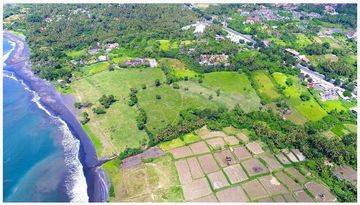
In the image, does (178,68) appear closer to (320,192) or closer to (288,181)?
(288,181)

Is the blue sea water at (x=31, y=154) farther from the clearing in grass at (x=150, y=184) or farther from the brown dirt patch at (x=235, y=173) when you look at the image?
the brown dirt patch at (x=235, y=173)

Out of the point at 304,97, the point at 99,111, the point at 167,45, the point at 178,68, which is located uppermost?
the point at 99,111

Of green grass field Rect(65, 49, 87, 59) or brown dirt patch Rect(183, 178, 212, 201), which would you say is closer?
brown dirt patch Rect(183, 178, 212, 201)

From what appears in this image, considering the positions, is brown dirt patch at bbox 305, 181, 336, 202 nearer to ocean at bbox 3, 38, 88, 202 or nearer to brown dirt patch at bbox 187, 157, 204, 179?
brown dirt patch at bbox 187, 157, 204, 179

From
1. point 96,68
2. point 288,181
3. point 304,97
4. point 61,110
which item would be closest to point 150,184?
point 288,181

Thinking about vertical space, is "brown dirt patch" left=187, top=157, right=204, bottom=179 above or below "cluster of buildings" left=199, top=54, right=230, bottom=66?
above

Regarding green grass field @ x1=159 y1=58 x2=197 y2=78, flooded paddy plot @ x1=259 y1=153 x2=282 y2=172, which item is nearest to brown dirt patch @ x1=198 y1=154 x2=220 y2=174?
flooded paddy plot @ x1=259 y1=153 x2=282 y2=172

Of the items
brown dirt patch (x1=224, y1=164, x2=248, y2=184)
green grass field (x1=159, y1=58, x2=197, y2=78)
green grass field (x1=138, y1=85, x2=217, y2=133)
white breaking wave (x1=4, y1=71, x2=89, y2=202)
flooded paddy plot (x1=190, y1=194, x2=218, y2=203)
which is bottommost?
green grass field (x1=159, y1=58, x2=197, y2=78)
